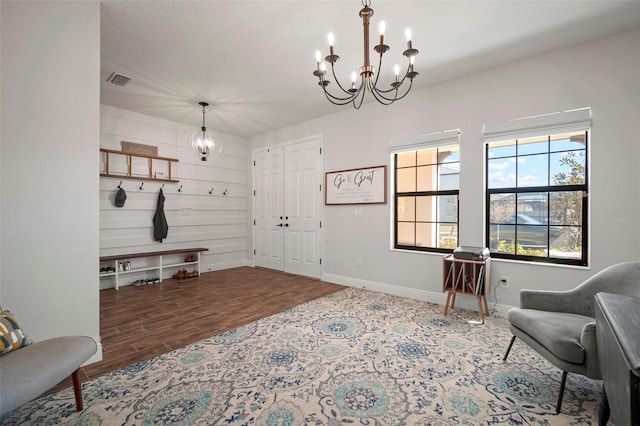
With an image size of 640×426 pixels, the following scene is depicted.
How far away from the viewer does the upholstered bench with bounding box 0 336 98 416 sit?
1.30 metres

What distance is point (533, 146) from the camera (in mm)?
3182

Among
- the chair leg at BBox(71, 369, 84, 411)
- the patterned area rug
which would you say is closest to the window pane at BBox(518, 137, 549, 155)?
the patterned area rug

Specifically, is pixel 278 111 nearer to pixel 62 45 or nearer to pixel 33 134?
pixel 62 45

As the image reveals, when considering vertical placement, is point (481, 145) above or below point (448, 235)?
above

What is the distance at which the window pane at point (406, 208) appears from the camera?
4.09 meters

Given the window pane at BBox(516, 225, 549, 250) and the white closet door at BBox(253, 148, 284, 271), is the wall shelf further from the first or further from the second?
the window pane at BBox(516, 225, 549, 250)

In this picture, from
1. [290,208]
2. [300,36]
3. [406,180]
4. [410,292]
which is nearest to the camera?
[300,36]

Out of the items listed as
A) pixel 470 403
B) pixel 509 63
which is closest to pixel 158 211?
pixel 470 403

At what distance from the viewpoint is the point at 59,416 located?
1.66 m

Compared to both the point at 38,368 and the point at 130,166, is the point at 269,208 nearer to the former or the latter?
the point at 130,166

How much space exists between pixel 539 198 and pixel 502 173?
456 mm

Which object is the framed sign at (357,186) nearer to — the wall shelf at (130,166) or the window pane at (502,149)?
the window pane at (502,149)

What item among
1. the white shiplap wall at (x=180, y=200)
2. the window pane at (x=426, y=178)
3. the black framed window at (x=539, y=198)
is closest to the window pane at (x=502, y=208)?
the black framed window at (x=539, y=198)

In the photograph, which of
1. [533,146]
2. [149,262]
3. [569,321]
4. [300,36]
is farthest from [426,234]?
[149,262]
